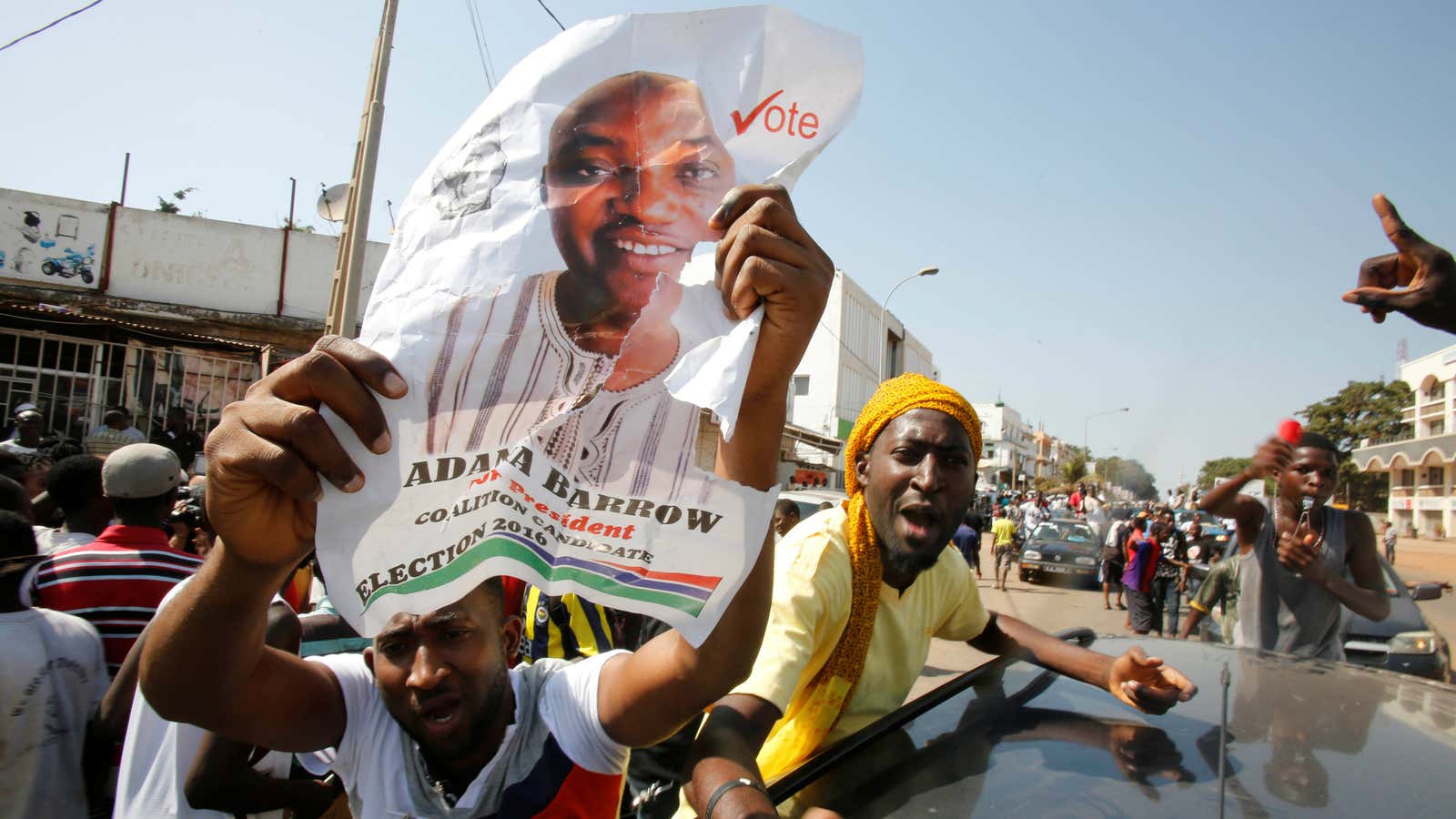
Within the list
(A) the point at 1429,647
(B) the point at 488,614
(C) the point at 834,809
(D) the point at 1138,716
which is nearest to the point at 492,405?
(B) the point at 488,614

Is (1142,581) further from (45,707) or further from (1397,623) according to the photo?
(45,707)

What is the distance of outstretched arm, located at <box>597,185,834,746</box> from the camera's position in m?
1.13

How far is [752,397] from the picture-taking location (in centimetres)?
128

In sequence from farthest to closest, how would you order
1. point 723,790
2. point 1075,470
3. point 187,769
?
point 1075,470 → point 187,769 → point 723,790

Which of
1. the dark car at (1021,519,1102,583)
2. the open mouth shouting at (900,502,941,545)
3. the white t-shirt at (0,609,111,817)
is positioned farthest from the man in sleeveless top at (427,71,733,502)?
the dark car at (1021,519,1102,583)

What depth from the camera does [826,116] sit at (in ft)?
3.86

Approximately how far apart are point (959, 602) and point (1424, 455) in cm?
5440

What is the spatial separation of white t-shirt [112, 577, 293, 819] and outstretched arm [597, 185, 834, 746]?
4.43ft

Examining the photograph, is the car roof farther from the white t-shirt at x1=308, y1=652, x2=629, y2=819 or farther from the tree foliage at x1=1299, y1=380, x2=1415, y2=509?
the tree foliage at x1=1299, y1=380, x2=1415, y2=509

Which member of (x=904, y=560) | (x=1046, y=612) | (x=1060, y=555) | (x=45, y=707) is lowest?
(x=1046, y=612)

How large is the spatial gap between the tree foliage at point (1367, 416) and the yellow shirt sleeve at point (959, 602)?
57819mm

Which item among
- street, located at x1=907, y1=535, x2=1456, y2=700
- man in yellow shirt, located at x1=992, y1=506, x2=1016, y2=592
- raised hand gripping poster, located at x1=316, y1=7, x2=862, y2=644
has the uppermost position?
raised hand gripping poster, located at x1=316, y1=7, x2=862, y2=644

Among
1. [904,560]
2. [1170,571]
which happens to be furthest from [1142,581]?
[904,560]

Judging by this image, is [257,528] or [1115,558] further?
[1115,558]
